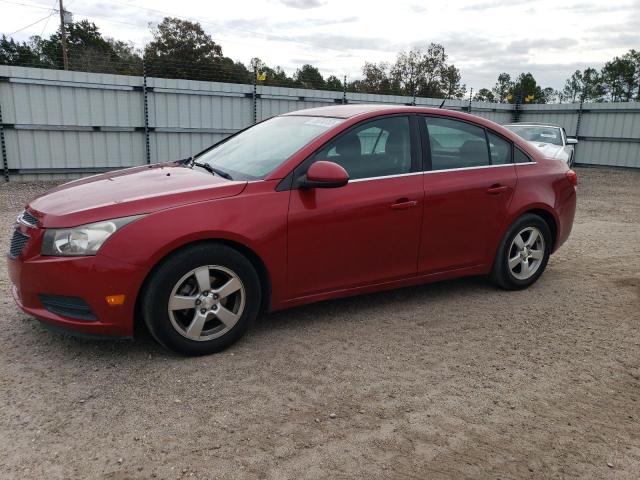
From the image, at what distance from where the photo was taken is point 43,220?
10.7 feet

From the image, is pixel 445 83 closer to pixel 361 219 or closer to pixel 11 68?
pixel 11 68

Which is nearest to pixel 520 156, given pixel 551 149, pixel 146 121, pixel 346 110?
pixel 346 110

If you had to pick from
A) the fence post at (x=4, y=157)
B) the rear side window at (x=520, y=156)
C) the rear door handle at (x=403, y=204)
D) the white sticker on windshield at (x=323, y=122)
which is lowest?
the fence post at (x=4, y=157)

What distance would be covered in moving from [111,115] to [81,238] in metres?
10.5

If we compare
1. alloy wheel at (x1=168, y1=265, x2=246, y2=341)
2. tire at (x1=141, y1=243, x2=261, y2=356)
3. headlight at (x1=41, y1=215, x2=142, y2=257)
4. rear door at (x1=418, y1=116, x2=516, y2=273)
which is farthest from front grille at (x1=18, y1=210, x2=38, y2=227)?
rear door at (x1=418, y1=116, x2=516, y2=273)

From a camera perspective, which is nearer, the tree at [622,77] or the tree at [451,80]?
the tree at [451,80]

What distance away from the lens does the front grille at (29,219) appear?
3332 mm

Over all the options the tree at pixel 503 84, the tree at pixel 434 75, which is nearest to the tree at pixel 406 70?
the tree at pixel 434 75

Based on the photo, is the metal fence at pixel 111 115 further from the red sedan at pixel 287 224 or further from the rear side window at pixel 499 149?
the rear side window at pixel 499 149

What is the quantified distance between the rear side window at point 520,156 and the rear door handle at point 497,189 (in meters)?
0.35

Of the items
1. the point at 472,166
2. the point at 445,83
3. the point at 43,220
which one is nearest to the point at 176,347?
the point at 43,220

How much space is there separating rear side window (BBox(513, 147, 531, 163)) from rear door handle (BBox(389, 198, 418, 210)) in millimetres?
1299

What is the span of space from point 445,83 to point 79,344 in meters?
49.0

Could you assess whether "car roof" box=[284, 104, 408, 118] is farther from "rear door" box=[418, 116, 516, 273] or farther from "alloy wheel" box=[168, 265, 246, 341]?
"alloy wheel" box=[168, 265, 246, 341]
